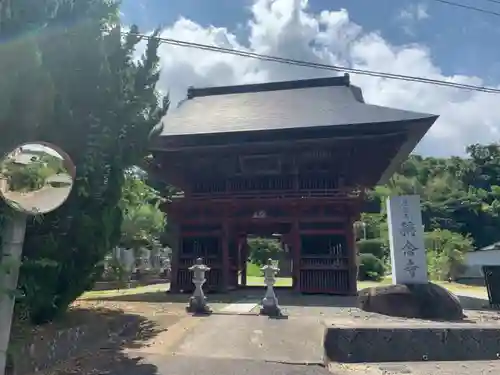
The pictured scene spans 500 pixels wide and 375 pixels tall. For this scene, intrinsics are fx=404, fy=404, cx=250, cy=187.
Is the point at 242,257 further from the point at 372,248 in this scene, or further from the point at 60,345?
the point at 372,248

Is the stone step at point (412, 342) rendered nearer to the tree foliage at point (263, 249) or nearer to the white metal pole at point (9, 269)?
the white metal pole at point (9, 269)

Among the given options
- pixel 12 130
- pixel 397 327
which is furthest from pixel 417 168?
pixel 12 130

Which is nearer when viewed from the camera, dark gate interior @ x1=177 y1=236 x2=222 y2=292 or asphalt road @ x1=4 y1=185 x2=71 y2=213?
asphalt road @ x1=4 y1=185 x2=71 y2=213

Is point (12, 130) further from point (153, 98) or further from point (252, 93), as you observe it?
point (252, 93)

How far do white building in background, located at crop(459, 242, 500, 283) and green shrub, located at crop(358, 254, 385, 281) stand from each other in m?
4.86

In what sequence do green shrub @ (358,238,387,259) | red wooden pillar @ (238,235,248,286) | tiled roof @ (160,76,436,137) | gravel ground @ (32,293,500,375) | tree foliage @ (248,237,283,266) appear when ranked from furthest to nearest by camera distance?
1. tree foliage @ (248,237,283,266)
2. green shrub @ (358,238,387,259)
3. red wooden pillar @ (238,235,248,286)
4. tiled roof @ (160,76,436,137)
5. gravel ground @ (32,293,500,375)

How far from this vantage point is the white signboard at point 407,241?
802 centimetres

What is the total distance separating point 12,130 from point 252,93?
13.7 meters

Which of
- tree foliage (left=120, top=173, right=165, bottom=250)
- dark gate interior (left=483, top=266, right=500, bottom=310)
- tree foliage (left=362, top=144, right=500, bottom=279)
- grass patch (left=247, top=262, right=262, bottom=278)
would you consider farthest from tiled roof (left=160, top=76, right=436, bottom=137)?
grass patch (left=247, top=262, right=262, bottom=278)

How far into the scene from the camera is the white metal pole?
259 centimetres

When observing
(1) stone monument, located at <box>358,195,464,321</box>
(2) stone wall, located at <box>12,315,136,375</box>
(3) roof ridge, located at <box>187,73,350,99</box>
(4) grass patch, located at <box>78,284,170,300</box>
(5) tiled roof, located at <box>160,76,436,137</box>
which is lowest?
(2) stone wall, located at <box>12,315,136,375</box>

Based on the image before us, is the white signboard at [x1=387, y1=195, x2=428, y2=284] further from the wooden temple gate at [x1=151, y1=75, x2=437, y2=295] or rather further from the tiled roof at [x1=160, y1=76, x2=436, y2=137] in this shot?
the tiled roof at [x1=160, y1=76, x2=436, y2=137]

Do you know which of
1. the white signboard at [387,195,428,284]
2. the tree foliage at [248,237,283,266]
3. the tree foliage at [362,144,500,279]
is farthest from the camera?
the tree foliage at [248,237,283,266]

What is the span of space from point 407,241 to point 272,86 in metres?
10.3
